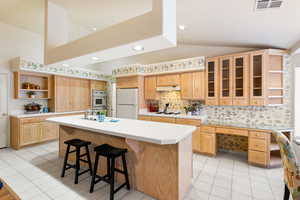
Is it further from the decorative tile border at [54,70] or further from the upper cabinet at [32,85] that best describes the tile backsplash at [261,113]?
the upper cabinet at [32,85]

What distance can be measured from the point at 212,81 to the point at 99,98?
4.51 m

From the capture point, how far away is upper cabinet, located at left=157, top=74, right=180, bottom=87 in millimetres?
4391

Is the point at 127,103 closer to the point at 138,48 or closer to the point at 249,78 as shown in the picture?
the point at 138,48

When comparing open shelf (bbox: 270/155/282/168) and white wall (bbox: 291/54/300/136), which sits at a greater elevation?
white wall (bbox: 291/54/300/136)

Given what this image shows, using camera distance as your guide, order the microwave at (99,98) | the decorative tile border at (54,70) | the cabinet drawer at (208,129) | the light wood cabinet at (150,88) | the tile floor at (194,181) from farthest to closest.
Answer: the microwave at (99,98), the light wood cabinet at (150,88), the decorative tile border at (54,70), the cabinet drawer at (208,129), the tile floor at (194,181)

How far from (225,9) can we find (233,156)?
3.21 m

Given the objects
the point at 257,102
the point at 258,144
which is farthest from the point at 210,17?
the point at 258,144

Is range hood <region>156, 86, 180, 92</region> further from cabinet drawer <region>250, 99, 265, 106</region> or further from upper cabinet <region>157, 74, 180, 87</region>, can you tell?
cabinet drawer <region>250, 99, 265, 106</region>

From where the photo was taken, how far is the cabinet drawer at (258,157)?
295 cm

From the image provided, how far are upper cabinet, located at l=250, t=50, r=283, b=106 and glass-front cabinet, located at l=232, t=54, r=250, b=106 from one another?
9cm

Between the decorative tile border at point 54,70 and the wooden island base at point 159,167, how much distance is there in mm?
3016

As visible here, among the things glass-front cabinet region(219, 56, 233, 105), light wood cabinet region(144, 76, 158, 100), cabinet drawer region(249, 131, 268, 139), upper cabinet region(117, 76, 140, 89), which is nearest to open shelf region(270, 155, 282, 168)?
cabinet drawer region(249, 131, 268, 139)

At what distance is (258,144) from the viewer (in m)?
3.02

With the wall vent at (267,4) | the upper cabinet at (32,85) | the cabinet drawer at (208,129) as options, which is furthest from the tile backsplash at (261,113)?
the upper cabinet at (32,85)
